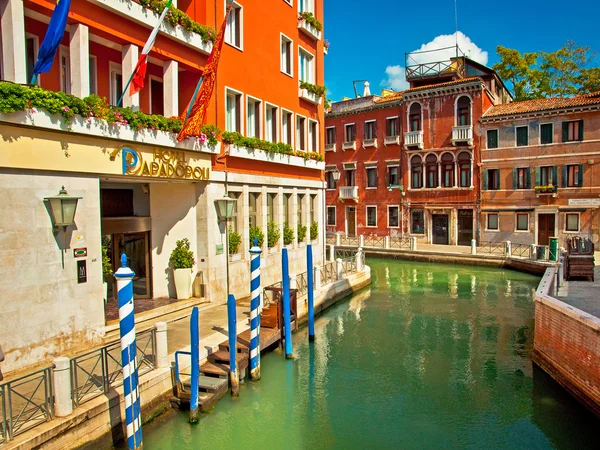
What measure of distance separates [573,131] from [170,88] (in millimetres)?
24242

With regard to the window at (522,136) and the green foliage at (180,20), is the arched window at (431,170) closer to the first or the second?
the window at (522,136)

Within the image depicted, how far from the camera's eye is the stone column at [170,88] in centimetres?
1238

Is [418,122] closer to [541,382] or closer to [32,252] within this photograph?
[541,382]

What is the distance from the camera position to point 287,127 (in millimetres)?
18766

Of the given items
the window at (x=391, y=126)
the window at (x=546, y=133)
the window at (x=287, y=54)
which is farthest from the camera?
the window at (x=391, y=126)

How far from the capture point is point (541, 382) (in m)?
10.6

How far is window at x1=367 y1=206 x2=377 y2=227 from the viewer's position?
35.8m

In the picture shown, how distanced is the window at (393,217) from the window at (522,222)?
26.0 feet

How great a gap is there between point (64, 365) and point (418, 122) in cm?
3021

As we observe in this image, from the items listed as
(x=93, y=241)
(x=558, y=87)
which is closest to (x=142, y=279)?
(x=93, y=241)

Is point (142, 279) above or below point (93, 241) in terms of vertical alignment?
below

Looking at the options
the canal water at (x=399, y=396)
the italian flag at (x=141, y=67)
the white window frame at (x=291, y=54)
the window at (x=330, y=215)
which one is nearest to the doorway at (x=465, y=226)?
the window at (x=330, y=215)

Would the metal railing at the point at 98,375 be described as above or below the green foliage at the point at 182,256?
below

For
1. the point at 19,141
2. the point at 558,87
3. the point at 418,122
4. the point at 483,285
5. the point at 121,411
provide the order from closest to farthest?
the point at 121,411 → the point at 19,141 → the point at 483,285 → the point at 418,122 → the point at 558,87
